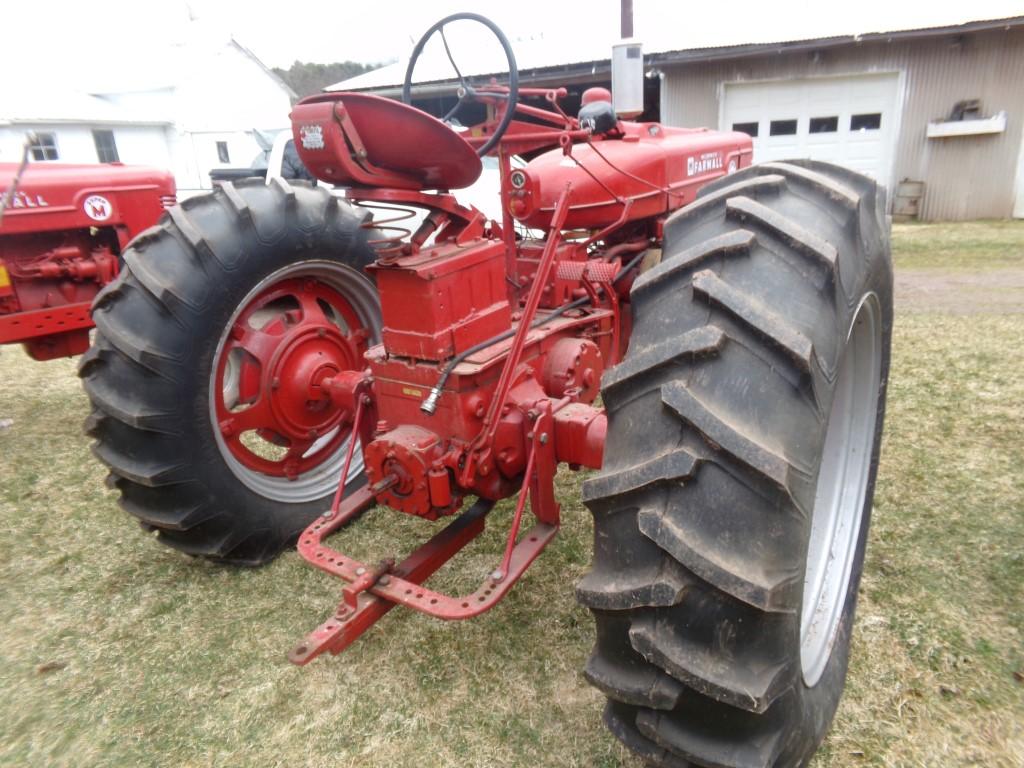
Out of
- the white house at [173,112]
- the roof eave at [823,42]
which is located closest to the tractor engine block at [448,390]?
the roof eave at [823,42]

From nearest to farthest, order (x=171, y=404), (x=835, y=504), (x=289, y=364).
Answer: (x=835, y=504), (x=171, y=404), (x=289, y=364)

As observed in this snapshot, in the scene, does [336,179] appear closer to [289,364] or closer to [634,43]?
[289,364]

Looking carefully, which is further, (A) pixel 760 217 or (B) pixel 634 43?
(B) pixel 634 43

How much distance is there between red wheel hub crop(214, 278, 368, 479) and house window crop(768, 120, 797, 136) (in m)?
10.4

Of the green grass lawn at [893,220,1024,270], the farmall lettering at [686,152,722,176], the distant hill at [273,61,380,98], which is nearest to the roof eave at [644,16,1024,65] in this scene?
the green grass lawn at [893,220,1024,270]

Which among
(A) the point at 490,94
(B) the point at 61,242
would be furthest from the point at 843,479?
(B) the point at 61,242

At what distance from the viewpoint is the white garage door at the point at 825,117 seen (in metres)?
11.0

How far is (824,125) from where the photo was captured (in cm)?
1120

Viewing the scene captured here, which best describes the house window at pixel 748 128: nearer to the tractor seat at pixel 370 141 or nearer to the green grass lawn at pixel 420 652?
the green grass lawn at pixel 420 652

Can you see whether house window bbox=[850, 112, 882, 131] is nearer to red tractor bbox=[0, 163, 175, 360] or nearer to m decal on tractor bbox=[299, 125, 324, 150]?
red tractor bbox=[0, 163, 175, 360]

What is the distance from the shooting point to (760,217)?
1.48 meters

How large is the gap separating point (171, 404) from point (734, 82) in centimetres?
1117

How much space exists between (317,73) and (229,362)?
59.5 meters

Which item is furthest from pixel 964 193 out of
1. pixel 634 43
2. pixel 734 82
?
pixel 634 43
